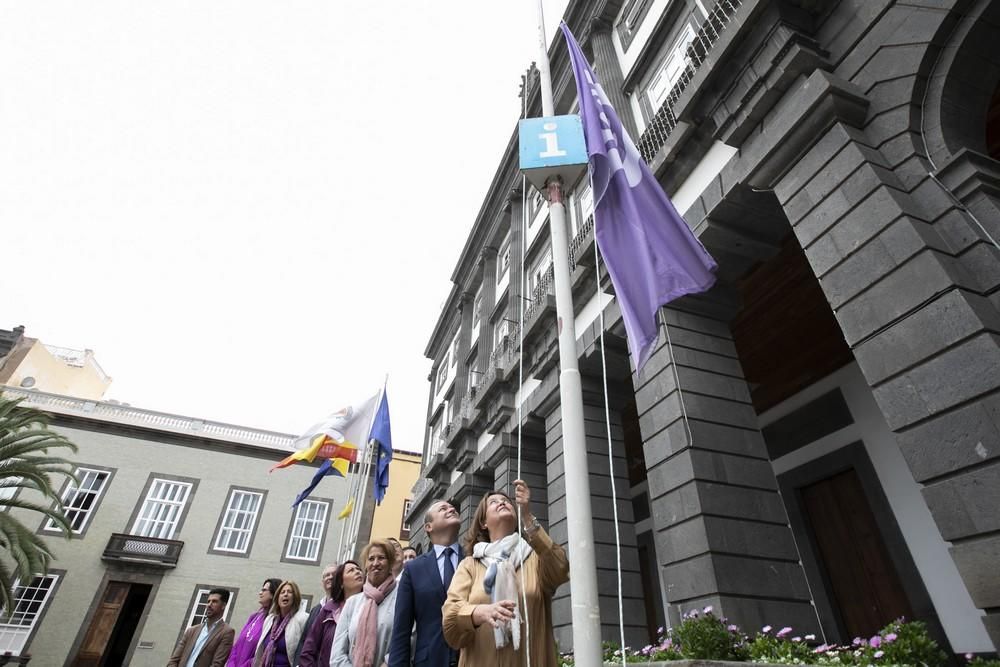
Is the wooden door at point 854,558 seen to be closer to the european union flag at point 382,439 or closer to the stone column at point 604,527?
the stone column at point 604,527

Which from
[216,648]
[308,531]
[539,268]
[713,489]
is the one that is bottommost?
[216,648]

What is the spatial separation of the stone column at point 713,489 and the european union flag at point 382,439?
29.3ft

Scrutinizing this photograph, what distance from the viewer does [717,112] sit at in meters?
6.65

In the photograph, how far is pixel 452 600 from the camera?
2.72 meters

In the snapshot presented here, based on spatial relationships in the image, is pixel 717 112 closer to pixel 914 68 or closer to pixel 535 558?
pixel 914 68

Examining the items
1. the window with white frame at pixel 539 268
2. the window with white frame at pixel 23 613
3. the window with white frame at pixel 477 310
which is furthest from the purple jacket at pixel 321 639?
the window with white frame at pixel 23 613

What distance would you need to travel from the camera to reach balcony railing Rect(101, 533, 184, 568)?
21875 mm

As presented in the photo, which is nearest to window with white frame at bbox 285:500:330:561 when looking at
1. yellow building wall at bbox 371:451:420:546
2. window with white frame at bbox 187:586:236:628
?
yellow building wall at bbox 371:451:420:546

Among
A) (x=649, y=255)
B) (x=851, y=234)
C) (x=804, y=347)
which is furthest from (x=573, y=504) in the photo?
(x=804, y=347)

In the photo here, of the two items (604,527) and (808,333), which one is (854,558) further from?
(604,527)

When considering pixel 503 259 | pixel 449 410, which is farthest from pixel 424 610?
pixel 449 410

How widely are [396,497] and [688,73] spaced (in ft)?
84.1

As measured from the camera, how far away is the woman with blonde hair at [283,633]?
5.36m

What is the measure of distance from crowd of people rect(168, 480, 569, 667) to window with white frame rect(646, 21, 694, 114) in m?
8.46
